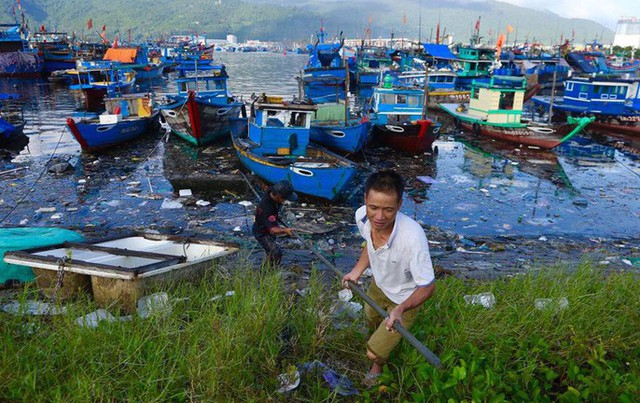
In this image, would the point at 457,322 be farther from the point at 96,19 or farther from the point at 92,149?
the point at 96,19

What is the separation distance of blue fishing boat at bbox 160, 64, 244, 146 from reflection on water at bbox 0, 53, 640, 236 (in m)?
0.70

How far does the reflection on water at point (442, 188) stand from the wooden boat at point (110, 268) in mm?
3102

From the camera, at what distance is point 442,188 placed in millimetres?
10664

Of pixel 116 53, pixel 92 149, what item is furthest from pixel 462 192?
pixel 116 53

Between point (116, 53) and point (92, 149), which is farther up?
point (116, 53)

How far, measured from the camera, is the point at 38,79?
36.9 metres

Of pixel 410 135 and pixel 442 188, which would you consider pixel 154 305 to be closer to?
pixel 442 188

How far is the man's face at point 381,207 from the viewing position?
231 centimetres

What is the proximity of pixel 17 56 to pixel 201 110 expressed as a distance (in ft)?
108

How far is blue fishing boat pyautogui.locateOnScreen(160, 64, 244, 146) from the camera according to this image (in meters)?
13.6

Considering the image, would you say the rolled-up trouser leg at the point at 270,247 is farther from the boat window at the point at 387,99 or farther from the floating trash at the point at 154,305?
the boat window at the point at 387,99

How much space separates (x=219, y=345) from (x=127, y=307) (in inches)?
58.1

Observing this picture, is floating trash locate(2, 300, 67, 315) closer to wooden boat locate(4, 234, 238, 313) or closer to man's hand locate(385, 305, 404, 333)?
wooden boat locate(4, 234, 238, 313)

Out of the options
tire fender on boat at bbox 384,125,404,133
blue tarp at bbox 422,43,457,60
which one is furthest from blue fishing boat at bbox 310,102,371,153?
blue tarp at bbox 422,43,457,60
